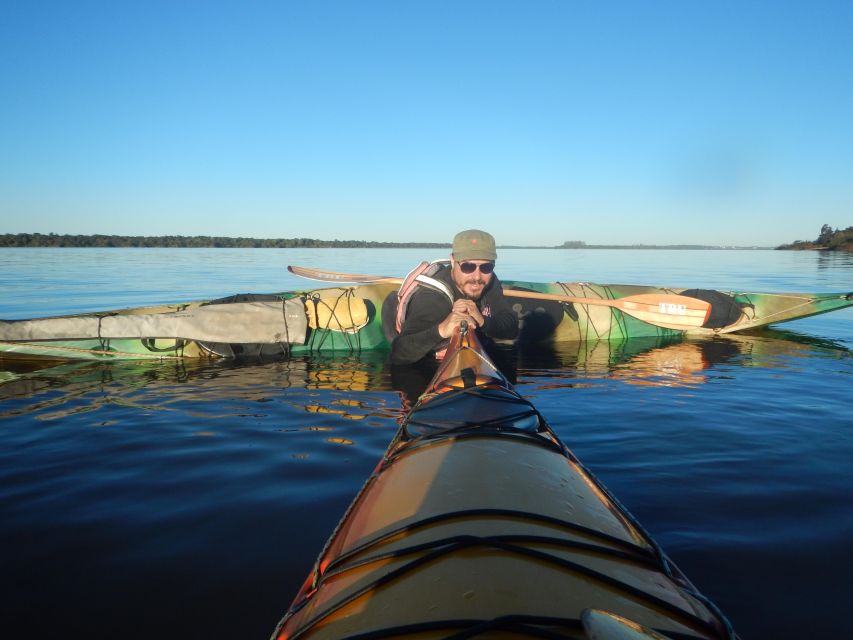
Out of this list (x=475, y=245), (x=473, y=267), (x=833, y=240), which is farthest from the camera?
(x=833, y=240)

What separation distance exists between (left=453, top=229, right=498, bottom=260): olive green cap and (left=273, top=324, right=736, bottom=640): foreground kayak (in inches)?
154

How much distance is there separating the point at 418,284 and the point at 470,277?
0.67 metres

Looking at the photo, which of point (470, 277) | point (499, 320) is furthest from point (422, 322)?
point (499, 320)

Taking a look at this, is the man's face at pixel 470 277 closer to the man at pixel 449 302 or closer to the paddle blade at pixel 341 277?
the man at pixel 449 302

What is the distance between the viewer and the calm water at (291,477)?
2375 mm

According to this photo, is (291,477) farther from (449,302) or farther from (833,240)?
(833,240)

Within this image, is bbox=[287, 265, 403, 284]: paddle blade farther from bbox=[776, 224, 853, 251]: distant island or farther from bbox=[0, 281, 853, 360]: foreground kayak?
bbox=[776, 224, 853, 251]: distant island

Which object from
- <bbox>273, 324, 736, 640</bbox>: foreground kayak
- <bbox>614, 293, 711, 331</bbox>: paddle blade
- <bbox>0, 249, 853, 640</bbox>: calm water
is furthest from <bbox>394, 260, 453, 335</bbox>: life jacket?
<bbox>614, 293, 711, 331</bbox>: paddle blade

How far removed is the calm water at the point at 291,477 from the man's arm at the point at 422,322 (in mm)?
570

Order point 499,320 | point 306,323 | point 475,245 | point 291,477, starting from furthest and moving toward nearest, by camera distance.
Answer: point 306,323 → point 499,320 → point 475,245 → point 291,477

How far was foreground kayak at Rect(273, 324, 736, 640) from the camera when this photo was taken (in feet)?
4.24

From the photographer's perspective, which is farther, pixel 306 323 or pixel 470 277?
pixel 306 323

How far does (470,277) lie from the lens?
21.4 feet

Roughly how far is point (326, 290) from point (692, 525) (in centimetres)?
686
